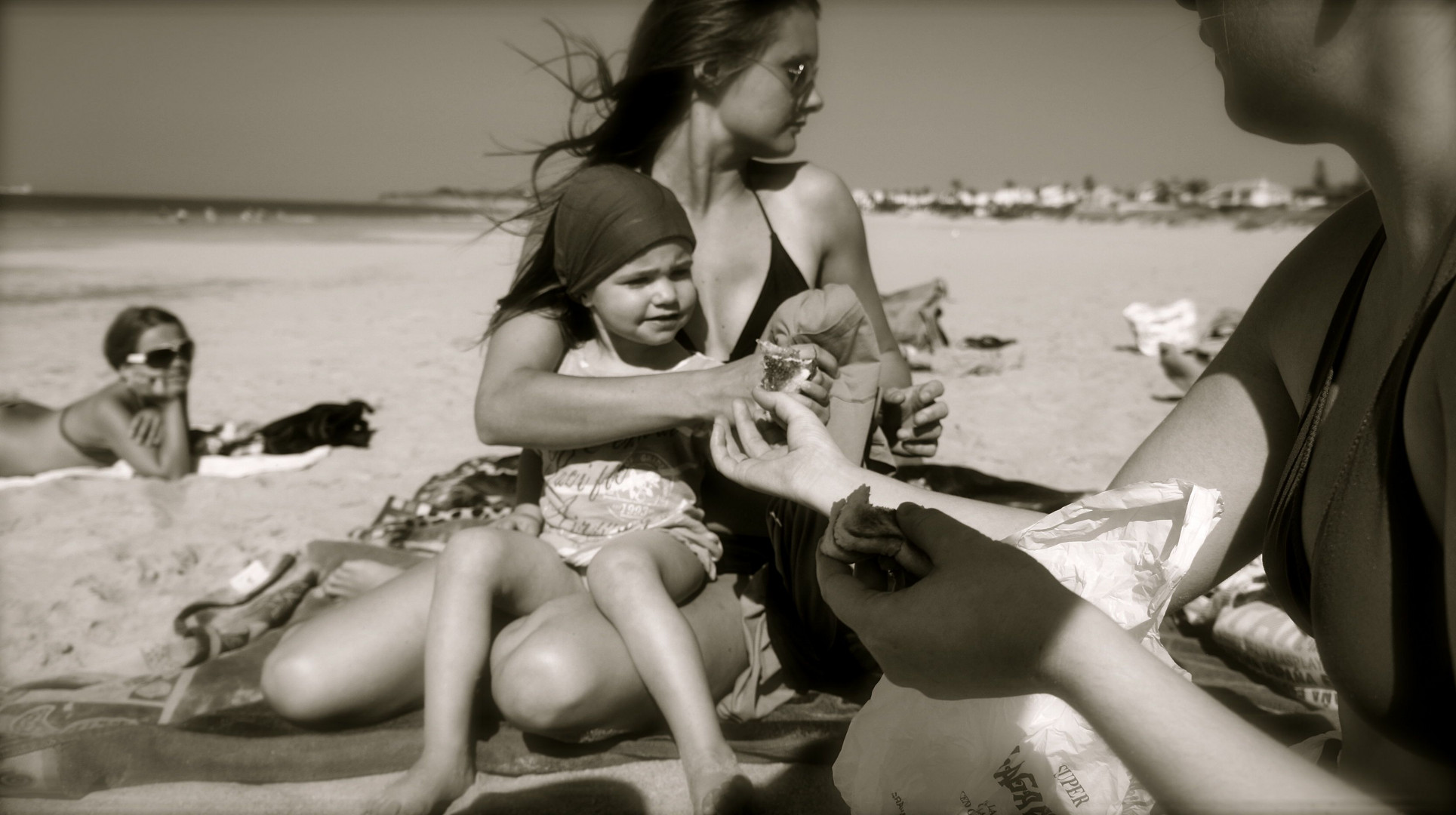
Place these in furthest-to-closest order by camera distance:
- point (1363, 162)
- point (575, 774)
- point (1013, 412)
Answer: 1. point (1013, 412)
2. point (575, 774)
3. point (1363, 162)

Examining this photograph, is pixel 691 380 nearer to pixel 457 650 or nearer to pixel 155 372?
pixel 457 650

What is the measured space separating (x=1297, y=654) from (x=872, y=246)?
2226 centimetres

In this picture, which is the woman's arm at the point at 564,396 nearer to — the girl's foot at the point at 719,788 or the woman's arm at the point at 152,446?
the girl's foot at the point at 719,788

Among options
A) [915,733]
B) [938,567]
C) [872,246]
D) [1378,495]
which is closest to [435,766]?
[915,733]

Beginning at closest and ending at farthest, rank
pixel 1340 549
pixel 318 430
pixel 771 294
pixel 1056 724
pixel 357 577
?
pixel 1340 549 < pixel 1056 724 < pixel 771 294 < pixel 357 577 < pixel 318 430

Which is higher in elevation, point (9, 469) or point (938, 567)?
point (938, 567)

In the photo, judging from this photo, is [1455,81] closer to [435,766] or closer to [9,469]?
[435,766]

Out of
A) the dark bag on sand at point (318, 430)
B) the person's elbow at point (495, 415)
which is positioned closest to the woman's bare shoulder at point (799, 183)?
the person's elbow at point (495, 415)

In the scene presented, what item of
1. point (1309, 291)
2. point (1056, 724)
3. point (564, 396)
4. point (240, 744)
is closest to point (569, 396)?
point (564, 396)

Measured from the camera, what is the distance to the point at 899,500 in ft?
6.27

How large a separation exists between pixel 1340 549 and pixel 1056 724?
1.62 feet

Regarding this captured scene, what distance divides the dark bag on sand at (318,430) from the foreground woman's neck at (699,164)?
3251mm

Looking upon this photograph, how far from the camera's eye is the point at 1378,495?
1.18m

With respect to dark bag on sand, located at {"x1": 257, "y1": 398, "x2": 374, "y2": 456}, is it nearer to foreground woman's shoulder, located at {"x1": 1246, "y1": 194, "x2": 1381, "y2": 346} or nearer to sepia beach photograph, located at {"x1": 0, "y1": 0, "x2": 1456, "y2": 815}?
sepia beach photograph, located at {"x1": 0, "y1": 0, "x2": 1456, "y2": 815}
